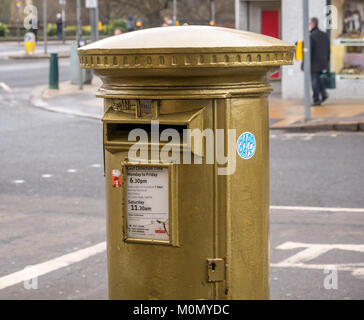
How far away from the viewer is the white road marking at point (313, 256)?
21.6ft

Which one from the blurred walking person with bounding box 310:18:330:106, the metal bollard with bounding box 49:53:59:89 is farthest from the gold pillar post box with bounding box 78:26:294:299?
the metal bollard with bounding box 49:53:59:89

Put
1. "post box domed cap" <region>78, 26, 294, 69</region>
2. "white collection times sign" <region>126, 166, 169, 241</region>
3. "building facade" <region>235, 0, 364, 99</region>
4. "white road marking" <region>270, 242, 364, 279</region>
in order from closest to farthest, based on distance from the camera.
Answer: "post box domed cap" <region>78, 26, 294, 69</region>, "white collection times sign" <region>126, 166, 169, 241</region>, "white road marking" <region>270, 242, 364, 279</region>, "building facade" <region>235, 0, 364, 99</region>

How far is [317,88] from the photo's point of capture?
17.9 m

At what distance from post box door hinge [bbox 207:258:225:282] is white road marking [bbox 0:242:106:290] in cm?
300

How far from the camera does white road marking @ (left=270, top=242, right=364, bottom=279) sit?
21.6 ft

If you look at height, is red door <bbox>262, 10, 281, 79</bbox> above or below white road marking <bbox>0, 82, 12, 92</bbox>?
above

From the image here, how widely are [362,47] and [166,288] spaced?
16348 mm

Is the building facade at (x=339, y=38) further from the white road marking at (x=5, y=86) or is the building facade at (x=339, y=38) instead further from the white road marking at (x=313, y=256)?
the white road marking at (x=313, y=256)

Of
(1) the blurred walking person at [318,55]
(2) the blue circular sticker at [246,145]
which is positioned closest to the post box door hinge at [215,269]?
(2) the blue circular sticker at [246,145]

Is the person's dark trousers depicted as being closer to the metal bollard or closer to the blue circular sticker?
the metal bollard

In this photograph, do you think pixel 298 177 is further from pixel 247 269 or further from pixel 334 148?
Answer: pixel 247 269

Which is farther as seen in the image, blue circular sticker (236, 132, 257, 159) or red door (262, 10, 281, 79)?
red door (262, 10, 281, 79)

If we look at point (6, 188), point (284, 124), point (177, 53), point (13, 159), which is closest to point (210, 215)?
point (177, 53)

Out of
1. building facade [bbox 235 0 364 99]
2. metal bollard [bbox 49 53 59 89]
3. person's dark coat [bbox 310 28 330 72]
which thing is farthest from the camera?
metal bollard [bbox 49 53 59 89]
